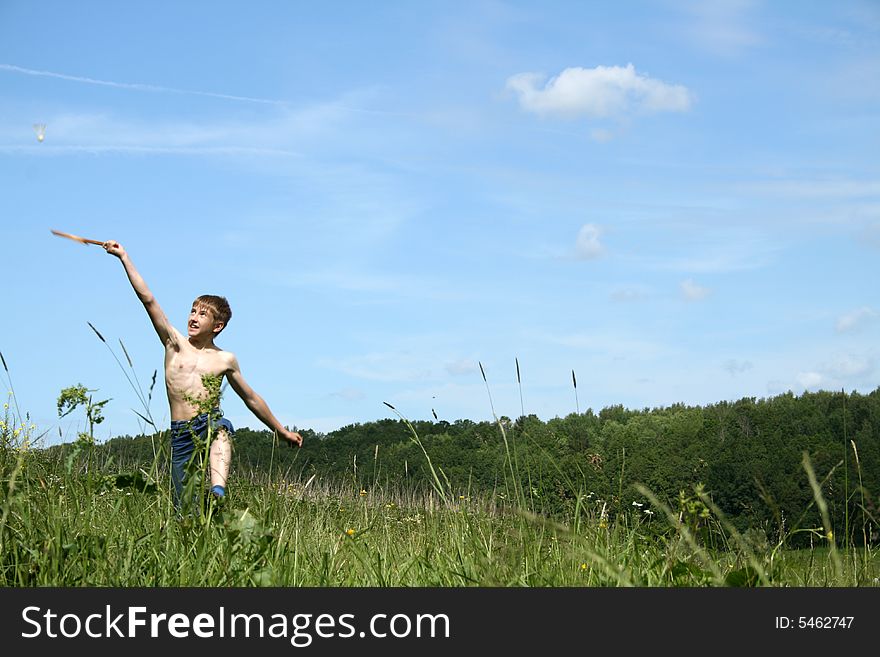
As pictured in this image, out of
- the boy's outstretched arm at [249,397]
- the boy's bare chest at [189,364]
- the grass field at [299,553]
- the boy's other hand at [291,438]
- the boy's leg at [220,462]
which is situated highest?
the boy's bare chest at [189,364]

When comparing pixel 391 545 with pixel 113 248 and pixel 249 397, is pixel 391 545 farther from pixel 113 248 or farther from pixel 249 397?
pixel 113 248

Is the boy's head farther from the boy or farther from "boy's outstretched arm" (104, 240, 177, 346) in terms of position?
"boy's outstretched arm" (104, 240, 177, 346)

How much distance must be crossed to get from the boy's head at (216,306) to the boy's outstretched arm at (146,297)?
0.93ft

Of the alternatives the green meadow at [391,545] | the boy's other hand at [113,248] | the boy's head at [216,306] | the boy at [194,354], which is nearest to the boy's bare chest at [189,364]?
the boy at [194,354]

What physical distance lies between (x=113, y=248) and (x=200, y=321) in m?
0.87

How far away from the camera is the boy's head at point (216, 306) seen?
247 inches

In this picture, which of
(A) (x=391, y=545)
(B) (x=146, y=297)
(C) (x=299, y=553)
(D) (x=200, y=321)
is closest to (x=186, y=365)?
(D) (x=200, y=321)

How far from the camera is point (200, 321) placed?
6164 mm

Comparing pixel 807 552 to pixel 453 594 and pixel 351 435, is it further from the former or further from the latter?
pixel 351 435

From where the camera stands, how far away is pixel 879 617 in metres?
2.68

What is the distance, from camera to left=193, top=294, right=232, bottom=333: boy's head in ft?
20.5

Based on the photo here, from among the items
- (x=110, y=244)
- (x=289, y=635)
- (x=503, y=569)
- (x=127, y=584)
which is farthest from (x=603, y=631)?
(x=110, y=244)

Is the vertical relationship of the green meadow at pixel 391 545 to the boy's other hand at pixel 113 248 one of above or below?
below

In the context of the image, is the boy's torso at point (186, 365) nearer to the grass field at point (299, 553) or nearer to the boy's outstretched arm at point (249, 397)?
the boy's outstretched arm at point (249, 397)
